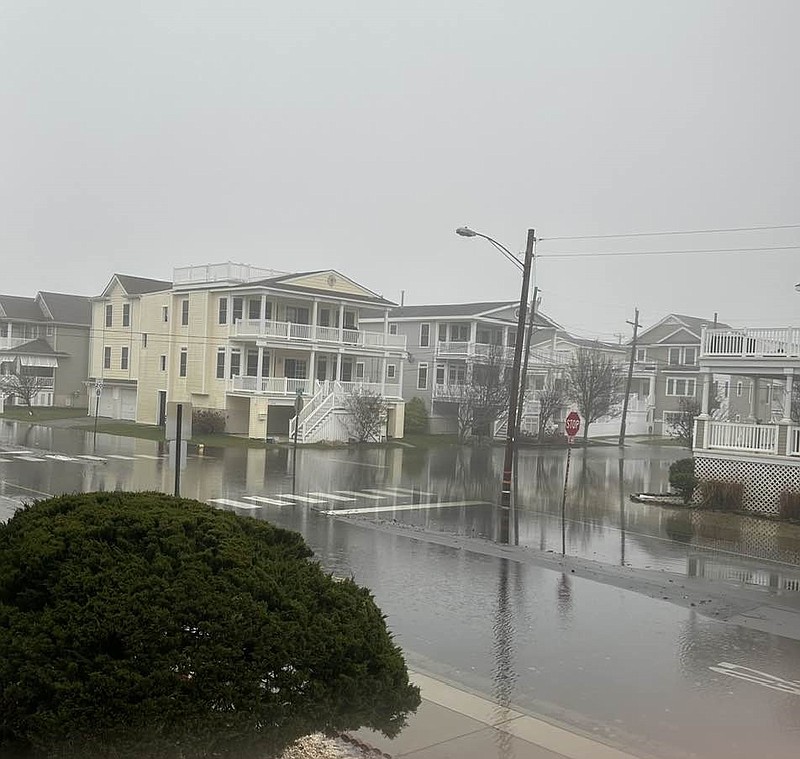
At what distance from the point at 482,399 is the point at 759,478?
27640 millimetres

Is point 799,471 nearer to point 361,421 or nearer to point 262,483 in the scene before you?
point 262,483

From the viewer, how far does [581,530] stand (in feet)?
67.6

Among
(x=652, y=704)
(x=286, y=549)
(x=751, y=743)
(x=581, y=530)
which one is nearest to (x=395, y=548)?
(x=581, y=530)

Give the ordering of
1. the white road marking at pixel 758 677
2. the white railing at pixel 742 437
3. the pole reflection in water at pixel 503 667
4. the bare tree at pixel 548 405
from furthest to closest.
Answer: the bare tree at pixel 548 405 → the white railing at pixel 742 437 → the white road marking at pixel 758 677 → the pole reflection in water at pixel 503 667

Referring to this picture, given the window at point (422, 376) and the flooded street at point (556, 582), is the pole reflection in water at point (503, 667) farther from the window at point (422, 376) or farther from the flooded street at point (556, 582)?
the window at point (422, 376)

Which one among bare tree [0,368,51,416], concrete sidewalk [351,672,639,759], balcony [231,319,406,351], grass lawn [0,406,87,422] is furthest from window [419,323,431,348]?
concrete sidewalk [351,672,639,759]

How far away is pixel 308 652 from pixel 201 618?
0.62m

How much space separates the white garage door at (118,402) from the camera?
57969 mm

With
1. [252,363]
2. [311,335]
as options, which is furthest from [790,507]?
[252,363]

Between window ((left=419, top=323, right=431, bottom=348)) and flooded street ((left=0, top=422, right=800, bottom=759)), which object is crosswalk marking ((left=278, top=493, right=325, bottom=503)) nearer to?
flooded street ((left=0, top=422, right=800, bottom=759))

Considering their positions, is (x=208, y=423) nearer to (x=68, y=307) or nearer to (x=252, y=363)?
(x=252, y=363)

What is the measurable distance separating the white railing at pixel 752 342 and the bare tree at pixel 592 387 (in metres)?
27.8

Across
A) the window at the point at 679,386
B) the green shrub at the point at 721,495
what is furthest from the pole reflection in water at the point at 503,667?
the window at the point at 679,386

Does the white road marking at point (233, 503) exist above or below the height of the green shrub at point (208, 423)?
below
